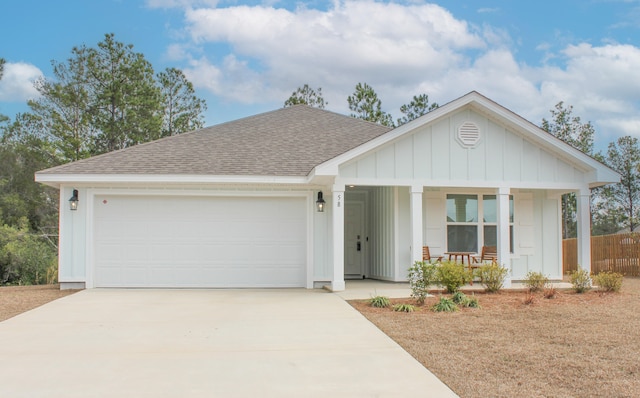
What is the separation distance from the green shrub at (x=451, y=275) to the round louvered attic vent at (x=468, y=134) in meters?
2.91

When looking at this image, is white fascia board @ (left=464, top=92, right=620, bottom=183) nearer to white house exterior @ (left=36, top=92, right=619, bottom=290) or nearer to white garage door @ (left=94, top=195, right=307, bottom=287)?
white house exterior @ (left=36, top=92, right=619, bottom=290)

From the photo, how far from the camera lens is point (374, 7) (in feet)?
63.3

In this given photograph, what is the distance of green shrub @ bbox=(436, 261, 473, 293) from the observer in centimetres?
1091

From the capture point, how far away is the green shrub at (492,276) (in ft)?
37.9

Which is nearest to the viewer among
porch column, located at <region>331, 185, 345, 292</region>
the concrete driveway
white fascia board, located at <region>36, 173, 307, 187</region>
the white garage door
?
the concrete driveway

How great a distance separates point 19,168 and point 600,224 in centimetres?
3437

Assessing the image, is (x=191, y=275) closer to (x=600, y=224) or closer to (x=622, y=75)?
(x=622, y=75)

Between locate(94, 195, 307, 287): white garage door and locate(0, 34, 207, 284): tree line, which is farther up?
locate(0, 34, 207, 284): tree line

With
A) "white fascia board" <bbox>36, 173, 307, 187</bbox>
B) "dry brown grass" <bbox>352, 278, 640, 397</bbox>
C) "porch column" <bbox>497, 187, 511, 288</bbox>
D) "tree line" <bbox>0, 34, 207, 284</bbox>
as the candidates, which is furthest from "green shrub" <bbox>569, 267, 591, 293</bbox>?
"tree line" <bbox>0, 34, 207, 284</bbox>

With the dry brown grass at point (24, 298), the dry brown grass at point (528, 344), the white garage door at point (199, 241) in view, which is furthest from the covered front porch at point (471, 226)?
the dry brown grass at point (24, 298)

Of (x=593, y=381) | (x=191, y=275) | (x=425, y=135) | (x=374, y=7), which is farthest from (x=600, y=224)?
(x=593, y=381)

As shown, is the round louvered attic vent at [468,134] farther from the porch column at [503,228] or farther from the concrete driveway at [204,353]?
the concrete driveway at [204,353]

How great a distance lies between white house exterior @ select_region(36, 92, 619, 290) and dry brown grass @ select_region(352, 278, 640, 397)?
2875 millimetres

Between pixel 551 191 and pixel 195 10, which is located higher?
pixel 195 10
